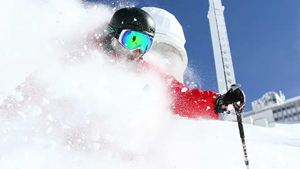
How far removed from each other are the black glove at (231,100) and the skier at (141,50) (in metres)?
0.01

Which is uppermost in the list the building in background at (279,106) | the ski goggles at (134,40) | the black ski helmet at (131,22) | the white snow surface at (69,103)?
the building in background at (279,106)

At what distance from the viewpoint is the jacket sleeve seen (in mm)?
3660

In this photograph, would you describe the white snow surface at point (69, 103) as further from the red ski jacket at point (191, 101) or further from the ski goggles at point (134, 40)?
the ski goggles at point (134, 40)

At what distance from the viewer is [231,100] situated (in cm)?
337

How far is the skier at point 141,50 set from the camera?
3684 mm

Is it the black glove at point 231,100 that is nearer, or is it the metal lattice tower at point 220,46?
the black glove at point 231,100

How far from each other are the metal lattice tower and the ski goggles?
147ft

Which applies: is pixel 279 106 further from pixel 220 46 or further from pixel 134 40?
pixel 134 40

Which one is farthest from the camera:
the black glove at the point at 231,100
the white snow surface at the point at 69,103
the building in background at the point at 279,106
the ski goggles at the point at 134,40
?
the building in background at the point at 279,106

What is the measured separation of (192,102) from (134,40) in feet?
3.73

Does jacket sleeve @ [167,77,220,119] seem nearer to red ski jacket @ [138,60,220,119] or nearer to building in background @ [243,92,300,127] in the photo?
red ski jacket @ [138,60,220,119]

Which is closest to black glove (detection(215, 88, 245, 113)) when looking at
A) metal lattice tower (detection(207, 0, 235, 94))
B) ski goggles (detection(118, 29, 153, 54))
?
ski goggles (detection(118, 29, 153, 54))

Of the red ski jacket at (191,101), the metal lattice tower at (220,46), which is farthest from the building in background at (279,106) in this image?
the red ski jacket at (191,101)

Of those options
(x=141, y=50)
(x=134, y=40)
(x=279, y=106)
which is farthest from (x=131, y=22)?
(x=279, y=106)
